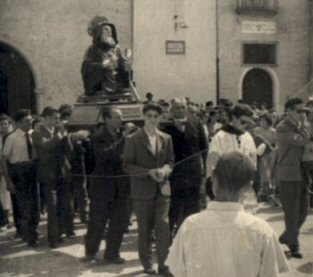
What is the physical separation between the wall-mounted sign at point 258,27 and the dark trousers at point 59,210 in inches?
525

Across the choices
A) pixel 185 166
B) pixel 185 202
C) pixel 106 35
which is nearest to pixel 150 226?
pixel 185 202

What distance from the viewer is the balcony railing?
2005cm

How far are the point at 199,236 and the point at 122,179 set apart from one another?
404cm

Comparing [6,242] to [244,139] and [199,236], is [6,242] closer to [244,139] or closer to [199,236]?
[244,139]

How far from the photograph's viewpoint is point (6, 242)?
26.7ft

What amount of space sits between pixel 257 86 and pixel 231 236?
59.5ft

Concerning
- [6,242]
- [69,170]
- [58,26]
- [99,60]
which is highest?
[58,26]

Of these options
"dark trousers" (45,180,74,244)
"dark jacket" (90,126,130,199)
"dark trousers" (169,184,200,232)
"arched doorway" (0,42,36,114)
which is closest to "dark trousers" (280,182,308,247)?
"dark trousers" (169,184,200,232)

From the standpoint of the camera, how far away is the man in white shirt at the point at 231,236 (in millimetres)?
2867

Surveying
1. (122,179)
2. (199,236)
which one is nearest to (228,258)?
(199,236)

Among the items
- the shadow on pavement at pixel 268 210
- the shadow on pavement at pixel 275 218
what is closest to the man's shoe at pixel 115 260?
the shadow on pavement at pixel 275 218

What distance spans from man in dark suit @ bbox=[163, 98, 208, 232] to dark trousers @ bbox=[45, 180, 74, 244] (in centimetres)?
147

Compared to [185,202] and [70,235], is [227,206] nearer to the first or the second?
[185,202]

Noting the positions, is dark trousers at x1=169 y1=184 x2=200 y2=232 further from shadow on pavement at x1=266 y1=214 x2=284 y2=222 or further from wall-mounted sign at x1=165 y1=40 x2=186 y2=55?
wall-mounted sign at x1=165 y1=40 x2=186 y2=55
